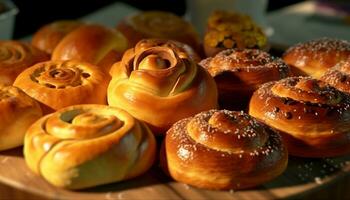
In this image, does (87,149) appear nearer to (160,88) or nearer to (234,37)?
(160,88)

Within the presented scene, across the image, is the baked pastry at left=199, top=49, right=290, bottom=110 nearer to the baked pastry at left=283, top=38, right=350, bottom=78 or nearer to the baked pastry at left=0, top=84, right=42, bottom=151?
the baked pastry at left=283, top=38, right=350, bottom=78

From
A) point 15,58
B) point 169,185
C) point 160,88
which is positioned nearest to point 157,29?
point 15,58

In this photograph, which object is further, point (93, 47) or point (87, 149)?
point (93, 47)

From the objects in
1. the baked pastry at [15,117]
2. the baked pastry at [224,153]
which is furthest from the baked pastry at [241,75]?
the baked pastry at [15,117]

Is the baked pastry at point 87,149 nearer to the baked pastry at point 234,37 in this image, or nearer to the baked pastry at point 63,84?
the baked pastry at point 63,84

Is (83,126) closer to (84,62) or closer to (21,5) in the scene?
(84,62)

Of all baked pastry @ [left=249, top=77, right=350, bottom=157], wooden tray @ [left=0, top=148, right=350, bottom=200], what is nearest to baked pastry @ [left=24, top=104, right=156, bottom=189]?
wooden tray @ [left=0, top=148, right=350, bottom=200]
